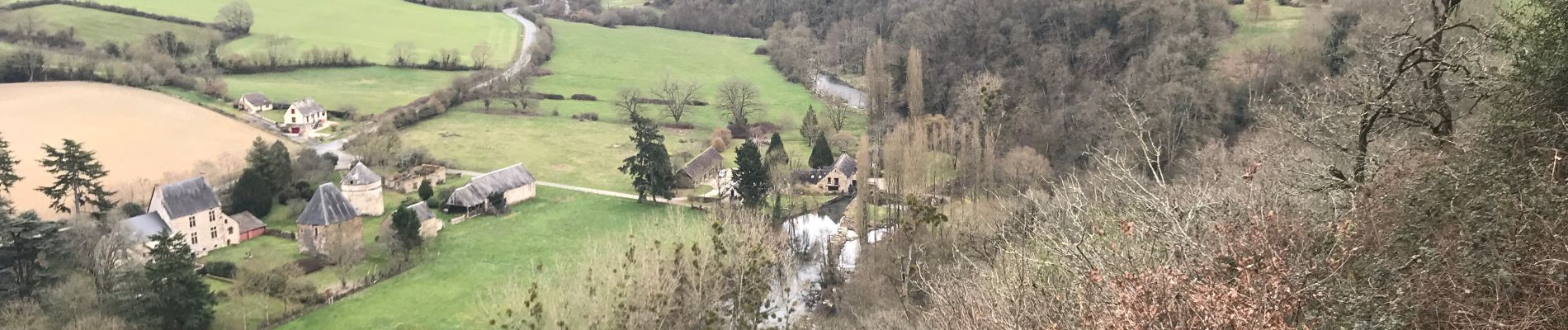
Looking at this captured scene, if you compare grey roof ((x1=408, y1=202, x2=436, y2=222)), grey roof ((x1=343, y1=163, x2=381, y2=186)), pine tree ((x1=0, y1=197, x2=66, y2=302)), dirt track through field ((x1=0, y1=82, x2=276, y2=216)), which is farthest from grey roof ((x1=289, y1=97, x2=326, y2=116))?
pine tree ((x1=0, y1=197, x2=66, y2=302))

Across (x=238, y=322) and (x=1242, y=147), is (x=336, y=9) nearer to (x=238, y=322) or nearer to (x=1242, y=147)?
(x=238, y=322)

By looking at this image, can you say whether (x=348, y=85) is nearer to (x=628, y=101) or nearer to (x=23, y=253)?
(x=628, y=101)

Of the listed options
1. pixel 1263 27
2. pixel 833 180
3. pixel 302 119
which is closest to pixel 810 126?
pixel 833 180

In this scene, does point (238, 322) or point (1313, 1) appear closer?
point (238, 322)

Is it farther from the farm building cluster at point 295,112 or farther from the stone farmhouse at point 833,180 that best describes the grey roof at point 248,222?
the stone farmhouse at point 833,180

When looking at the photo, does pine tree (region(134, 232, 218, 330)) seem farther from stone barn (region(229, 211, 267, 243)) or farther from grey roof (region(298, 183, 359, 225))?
stone barn (region(229, 211, 267, 243))

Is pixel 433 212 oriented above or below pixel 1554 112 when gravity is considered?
below

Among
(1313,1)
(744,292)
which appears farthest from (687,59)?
(744,292)

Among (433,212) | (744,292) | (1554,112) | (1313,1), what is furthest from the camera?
(1313,1)
